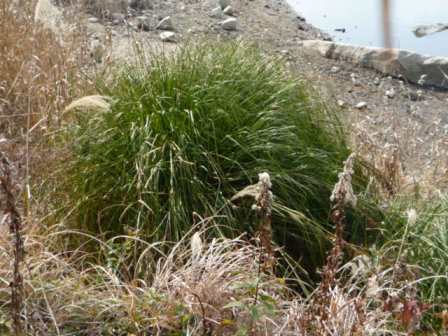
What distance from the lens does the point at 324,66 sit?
947 centimetres

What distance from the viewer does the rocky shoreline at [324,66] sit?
18.1ft

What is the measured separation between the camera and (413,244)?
3.55 metres

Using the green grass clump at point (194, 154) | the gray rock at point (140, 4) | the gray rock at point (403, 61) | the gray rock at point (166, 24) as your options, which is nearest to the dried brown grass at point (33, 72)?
the green grass clump at point (194, 154)

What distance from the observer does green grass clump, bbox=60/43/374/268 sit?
138 inches

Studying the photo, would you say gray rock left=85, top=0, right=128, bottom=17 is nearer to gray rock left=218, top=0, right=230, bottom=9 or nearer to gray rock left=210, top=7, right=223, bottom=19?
gray rock left=210, top=7, right=223, bottom=19

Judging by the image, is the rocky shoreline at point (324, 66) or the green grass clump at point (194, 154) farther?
the rocky shoreline at point (324, 66)

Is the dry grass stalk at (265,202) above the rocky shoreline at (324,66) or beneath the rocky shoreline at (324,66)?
above

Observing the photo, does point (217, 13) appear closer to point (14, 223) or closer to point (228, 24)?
point (228, 24)

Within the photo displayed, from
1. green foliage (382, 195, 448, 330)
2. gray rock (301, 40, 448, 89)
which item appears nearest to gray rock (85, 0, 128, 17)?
gray rock (301, 40, 448, 89)

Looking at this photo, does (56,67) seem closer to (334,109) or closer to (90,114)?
(90,114)

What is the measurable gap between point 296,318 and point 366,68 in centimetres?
732

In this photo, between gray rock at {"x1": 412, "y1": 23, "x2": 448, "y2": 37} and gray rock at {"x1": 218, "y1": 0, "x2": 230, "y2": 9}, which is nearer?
gray rock at {"x1": 412, "y1": 23, "x2": 448, "y2": 37}

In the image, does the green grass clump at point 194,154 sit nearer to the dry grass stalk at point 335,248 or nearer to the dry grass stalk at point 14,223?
the dry grass stalk at point 335,248

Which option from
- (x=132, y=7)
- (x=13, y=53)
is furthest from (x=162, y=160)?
(x=132, y=7)
